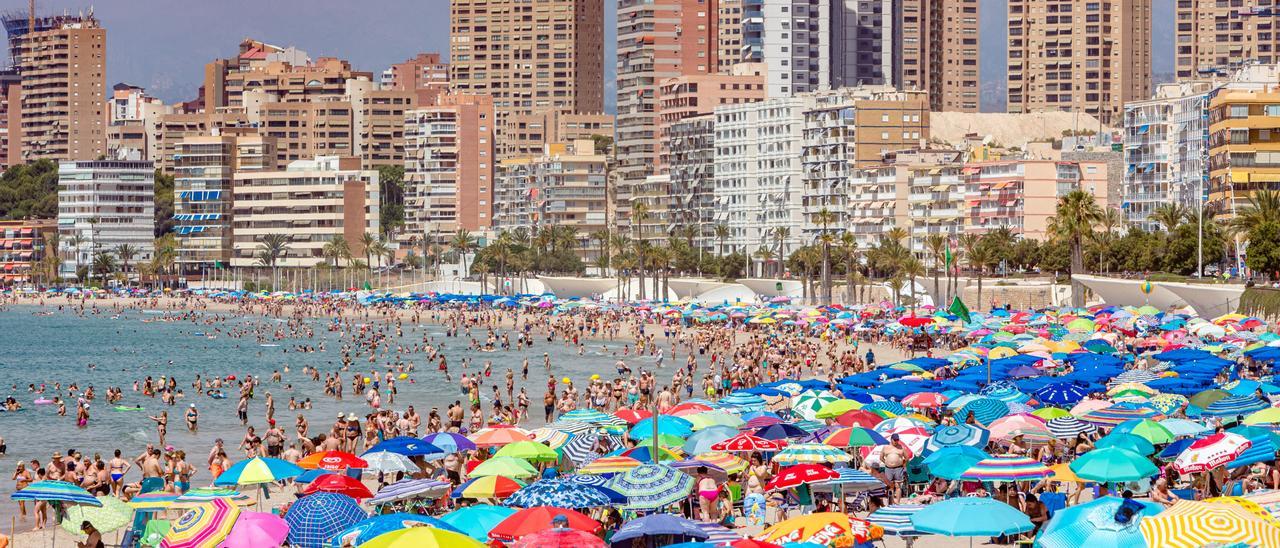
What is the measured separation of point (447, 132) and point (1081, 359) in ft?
501

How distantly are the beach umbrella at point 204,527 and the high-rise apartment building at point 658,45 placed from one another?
542 feet

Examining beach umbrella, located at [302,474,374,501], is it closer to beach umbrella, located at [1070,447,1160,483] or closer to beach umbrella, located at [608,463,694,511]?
beach umbrella, located at [608,463,694,511]

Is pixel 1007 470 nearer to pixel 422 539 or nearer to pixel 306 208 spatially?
pixel 422 539

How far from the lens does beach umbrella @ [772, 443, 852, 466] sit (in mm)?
23453

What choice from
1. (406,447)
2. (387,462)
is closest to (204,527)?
(387,462)

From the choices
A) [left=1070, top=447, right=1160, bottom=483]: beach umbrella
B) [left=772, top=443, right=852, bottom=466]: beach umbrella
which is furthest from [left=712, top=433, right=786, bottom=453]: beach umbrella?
[left=1070, top=447, right=1160, bottom=483]: beach umbrella

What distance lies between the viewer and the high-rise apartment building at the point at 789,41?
173625 mm

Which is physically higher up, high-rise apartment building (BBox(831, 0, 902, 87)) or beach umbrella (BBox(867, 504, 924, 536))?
high-rise apartment building (BBox(831, 0, 902, 87))

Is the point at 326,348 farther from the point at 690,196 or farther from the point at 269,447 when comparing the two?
the point at 690,196

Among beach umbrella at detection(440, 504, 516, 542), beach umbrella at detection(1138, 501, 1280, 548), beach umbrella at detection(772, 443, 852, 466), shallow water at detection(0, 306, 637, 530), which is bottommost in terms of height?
shallow water at detection(0, 306, 637, 530)

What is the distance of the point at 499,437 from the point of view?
29203 mm

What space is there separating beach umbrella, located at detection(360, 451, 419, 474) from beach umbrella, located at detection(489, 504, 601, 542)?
24.7 feet

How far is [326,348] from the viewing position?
8775 cm

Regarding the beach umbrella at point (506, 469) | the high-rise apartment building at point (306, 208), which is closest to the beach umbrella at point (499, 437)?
the beach umbrella at point (506, 469)
